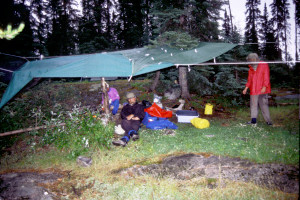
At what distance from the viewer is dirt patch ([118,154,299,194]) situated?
2459 mm

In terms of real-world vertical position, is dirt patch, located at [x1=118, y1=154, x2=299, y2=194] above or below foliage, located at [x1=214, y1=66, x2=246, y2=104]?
below

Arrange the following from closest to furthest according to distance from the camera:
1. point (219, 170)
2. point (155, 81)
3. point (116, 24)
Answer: point (219, 170)
point (155, 81)
point (116, 24)

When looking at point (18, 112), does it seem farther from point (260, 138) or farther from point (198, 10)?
point (198, 10)

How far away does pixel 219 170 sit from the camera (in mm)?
2953

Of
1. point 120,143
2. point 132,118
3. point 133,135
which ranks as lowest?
point 120,143

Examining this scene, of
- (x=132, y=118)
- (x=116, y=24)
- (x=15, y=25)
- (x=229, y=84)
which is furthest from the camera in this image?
(x=116, y=24)

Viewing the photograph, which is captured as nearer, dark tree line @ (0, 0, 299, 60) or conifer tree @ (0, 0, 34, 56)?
dark tree line @ (0, 0, 299, 60)

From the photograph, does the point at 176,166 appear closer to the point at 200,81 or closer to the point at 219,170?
the point at 219,170

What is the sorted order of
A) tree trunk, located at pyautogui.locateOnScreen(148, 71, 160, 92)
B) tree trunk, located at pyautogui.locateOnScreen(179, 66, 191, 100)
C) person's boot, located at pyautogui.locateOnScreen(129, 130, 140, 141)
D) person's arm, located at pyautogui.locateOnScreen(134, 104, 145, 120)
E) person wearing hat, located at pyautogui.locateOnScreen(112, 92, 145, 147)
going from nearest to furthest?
1. person's boot, located at pyautogui.locateOnScreen(129, 130, 140, 141)
2. person wearing hat, located at pyautogui.locateOnScreen(112, 92, 145, 147)
3. person's arm, located at pyautogui.locateOnScreen(134, 104, 145, 120)
4. tree trunk, located at pyautogui.locateOnScreen(179, 66, 191, 100)
5. tree trunk, located at pyautogui.locateOnScreen(148, 71, 160, 92)

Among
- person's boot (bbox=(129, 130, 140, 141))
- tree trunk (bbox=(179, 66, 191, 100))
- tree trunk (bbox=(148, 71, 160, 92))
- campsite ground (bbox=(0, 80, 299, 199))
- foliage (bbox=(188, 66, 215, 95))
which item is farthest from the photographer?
tree trunk (bbox=(148, 71, 160, 92))

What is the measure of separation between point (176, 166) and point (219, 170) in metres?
0.76

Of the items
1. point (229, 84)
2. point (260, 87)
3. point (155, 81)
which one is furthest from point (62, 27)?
point (260, 87)

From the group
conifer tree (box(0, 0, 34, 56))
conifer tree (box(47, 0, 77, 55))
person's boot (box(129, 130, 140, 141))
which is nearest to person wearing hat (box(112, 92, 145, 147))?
person's boot (box(129, 130, 140, 141))

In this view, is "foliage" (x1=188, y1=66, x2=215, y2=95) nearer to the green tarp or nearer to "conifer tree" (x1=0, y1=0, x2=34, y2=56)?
the green tarp
